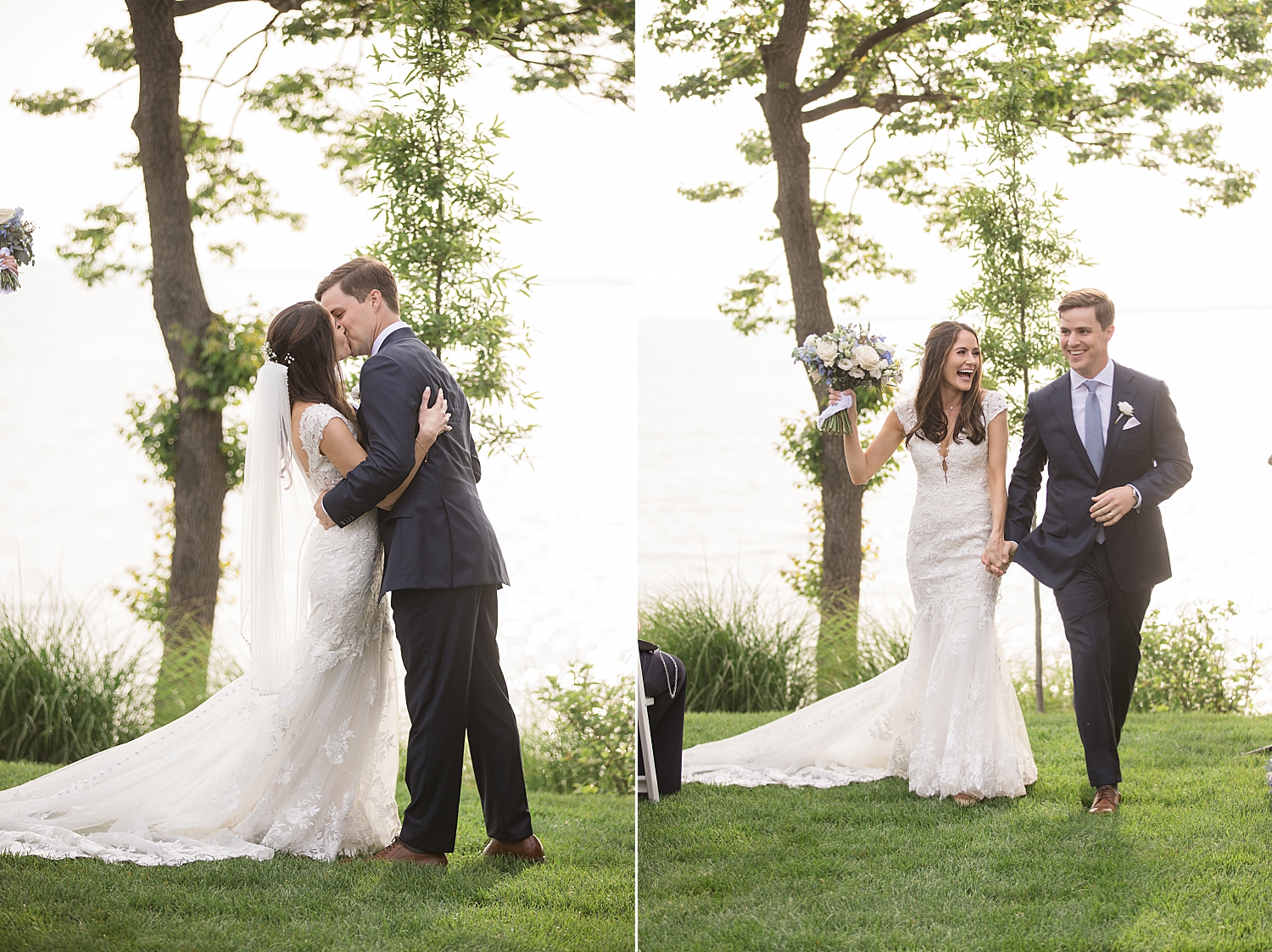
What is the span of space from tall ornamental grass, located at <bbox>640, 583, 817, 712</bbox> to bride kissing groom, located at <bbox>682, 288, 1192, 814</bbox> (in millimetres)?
1910

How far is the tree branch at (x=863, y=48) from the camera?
7.30 metres

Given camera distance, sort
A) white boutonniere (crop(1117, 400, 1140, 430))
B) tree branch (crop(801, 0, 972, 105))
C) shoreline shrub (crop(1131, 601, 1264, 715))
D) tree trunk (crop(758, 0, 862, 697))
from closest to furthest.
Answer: white boutonniere (crop(1117, 400, 1140, 430)), shoreline shrub (crop(1131, 601, 1264, 715)), tree branch (crop(801, 0, 972, 105)), tree trunk (crop(758, 0, 862, 697))

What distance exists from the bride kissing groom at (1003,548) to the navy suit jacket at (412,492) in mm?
1841

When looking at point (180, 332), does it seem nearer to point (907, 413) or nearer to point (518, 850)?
point (518, 850)

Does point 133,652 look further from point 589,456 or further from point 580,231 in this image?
point 589,456

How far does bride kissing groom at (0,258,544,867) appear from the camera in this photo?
3777 mm

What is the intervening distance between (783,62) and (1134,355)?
17.0 ft

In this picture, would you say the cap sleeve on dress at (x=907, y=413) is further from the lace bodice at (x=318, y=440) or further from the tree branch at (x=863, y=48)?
the tree branch at (x=863, y=48)

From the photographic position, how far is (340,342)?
13.3ft

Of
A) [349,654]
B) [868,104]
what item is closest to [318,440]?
[349,654]

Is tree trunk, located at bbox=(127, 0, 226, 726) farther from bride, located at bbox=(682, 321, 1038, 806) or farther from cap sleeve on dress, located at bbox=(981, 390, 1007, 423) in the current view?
cap sleeve on dress, located at bbox=(981, 390, 1007, 423)

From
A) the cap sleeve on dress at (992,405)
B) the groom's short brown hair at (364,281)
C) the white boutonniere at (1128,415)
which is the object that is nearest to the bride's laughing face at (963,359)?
the cap sleeve on dress at (992,405)

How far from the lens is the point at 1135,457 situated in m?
4.39

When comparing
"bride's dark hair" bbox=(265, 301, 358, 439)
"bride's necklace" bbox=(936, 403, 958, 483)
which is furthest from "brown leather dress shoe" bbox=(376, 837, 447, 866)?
"bride's necklace" bbox=(936, 403, 958, 483)
